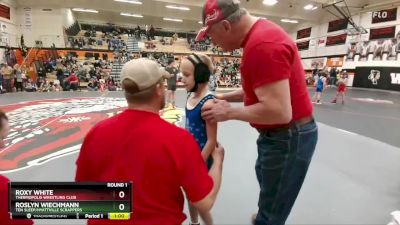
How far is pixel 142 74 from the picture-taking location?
122 cm

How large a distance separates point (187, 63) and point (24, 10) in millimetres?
22945

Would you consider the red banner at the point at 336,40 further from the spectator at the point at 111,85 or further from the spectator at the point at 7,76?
the spectator at the point at 7,76

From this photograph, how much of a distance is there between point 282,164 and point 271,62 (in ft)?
2.11

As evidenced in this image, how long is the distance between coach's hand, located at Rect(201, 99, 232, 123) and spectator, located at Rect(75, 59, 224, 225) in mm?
411

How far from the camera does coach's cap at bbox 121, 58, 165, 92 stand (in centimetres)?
121

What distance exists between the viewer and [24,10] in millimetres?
20328

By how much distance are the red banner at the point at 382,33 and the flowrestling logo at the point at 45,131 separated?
1839 cm

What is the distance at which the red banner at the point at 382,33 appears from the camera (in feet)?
64.3

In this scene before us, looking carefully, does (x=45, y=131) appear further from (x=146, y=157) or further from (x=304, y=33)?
(x=304, y=33)

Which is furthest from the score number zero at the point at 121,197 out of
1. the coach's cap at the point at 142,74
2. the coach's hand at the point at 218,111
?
the coach's hand at the point at 218,111

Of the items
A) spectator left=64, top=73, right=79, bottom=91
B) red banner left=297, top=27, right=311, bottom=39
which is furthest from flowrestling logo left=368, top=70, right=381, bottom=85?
spectator left=64, top=73, right=79, bottom=91

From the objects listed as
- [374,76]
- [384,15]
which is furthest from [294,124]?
[384,15]

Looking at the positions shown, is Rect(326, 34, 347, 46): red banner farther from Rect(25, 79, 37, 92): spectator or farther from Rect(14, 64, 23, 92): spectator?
Rect(14, 64, 23, 92): spectator

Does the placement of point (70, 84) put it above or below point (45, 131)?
above
